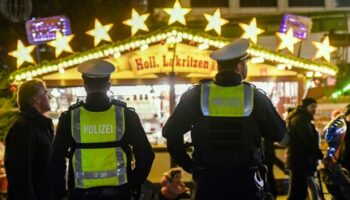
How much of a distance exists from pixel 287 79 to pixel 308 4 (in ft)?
96.4

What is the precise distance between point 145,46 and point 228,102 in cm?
872

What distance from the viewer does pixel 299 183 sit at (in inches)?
394

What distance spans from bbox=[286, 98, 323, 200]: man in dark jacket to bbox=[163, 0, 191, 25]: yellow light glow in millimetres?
3202

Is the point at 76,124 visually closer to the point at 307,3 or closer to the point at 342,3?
the point at 307,3

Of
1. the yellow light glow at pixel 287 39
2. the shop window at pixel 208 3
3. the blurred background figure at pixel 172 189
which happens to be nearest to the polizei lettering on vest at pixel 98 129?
the blurred background figure at pixel 172 189

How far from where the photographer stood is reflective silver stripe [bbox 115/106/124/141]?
13.6ft

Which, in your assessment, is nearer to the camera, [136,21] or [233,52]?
[233,52]

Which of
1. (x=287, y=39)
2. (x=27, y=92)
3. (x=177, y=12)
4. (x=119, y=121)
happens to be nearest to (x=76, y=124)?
(x=119, y=121)

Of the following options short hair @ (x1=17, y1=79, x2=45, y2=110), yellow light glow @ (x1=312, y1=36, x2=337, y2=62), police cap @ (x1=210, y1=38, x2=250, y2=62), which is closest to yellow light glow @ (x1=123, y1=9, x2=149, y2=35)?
yellow light glow @ (x1=312, y1=36, x2=337, y2=62)

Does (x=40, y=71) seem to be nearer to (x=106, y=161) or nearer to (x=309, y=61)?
(x=309, y=61)

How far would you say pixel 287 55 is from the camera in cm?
1288

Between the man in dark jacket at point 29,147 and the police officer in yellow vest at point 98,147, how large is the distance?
982 millimetres

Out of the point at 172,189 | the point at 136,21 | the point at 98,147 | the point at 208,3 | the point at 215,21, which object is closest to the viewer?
the point at 98,147

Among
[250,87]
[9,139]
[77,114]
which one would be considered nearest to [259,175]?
[250,87]
